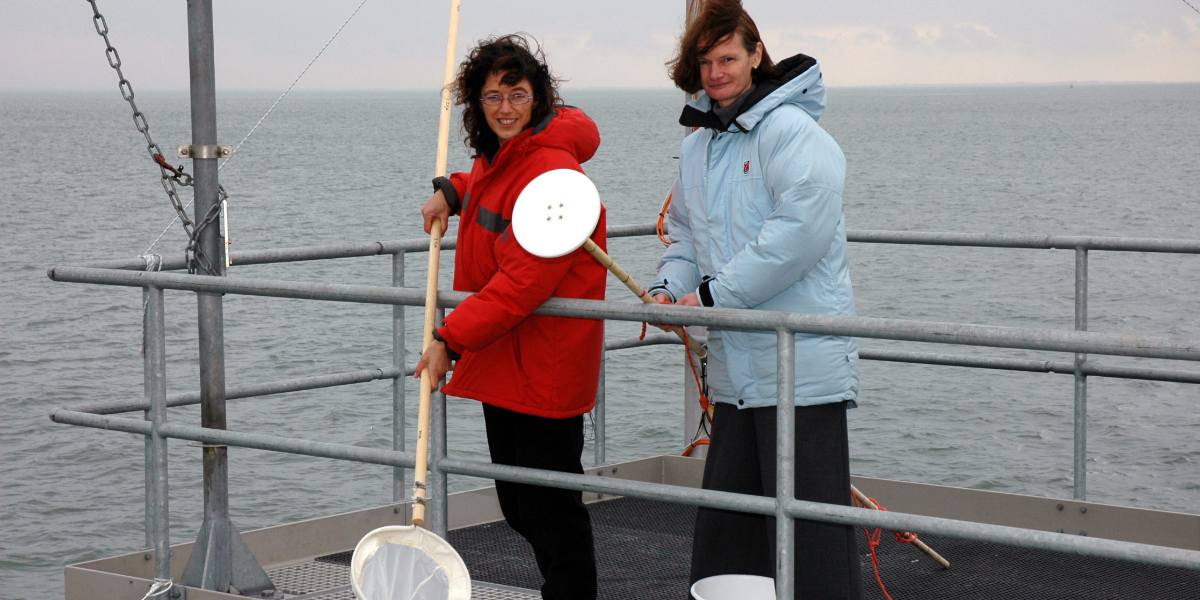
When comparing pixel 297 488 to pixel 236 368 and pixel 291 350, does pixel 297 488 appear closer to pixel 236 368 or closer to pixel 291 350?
pixel 236 368

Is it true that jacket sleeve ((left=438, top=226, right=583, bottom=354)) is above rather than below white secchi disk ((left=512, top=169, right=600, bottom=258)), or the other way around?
below

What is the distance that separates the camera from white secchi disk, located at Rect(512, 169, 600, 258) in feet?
9.13

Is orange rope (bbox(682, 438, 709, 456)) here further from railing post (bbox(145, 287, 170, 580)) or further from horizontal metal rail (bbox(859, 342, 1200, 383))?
railing post (bbox(145, 287, 170, 580))

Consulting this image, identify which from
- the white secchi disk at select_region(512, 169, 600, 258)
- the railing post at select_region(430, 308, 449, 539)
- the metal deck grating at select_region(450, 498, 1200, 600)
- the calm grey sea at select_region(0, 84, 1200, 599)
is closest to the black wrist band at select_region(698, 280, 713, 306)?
the white secchi disk at select_region(512, 169, 600, 258)

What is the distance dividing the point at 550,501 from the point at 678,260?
686 millimetres

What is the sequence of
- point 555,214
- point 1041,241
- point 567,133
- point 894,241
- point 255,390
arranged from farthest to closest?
point 894,241
point 1041,241
point 255,390
point 567,133
point 555,214

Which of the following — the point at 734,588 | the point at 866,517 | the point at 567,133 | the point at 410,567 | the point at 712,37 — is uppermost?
the point at 712,37

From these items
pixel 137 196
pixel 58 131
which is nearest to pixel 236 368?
pixel 137 196

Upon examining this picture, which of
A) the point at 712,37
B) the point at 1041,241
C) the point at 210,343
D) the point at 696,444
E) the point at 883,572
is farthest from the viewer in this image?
the point at 696,444

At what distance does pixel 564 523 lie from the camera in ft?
10.6

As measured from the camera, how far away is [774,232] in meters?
2.74

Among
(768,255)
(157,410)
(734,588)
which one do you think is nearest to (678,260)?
(768,255)

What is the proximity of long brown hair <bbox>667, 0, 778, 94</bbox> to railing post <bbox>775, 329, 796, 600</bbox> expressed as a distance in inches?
27.2

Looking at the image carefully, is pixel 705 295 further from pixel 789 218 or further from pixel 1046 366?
pixel 1046 366
